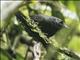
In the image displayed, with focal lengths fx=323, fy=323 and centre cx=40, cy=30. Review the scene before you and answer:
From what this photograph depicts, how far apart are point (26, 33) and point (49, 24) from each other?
0.60 feet

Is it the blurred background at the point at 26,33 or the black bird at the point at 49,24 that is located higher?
the blurred background at the point at 26,33

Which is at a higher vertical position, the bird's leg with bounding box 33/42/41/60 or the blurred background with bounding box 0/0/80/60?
the blurred background with bounding box 0/0/80/60

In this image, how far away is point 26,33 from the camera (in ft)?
3.68

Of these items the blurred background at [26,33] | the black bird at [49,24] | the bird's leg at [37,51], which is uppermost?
the blurred background at [26,33]

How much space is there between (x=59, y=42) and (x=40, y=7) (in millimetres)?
245

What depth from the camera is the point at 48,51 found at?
3.05 ft

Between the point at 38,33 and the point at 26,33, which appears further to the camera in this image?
the point at 26,33

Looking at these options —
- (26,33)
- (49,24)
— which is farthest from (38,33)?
(26,33)

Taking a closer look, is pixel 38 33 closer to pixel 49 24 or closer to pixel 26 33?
pixel 49 24

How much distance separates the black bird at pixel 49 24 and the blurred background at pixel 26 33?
0.02 metres

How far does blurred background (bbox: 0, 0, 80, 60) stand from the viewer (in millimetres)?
997

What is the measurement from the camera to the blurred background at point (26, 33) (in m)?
1.00

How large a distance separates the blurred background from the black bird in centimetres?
2

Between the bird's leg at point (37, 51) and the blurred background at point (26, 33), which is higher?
the blurred background at point (26, 33)
